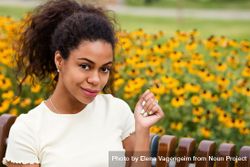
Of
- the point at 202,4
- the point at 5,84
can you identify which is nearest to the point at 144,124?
the point at 5,84

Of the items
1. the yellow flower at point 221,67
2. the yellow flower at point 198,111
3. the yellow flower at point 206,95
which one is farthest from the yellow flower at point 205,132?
the yellow flower at point 221,67

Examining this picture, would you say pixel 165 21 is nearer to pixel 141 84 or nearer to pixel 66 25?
pixel 141 84

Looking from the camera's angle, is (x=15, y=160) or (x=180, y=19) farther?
(x=180, y=19)

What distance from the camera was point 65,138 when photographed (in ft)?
8.95

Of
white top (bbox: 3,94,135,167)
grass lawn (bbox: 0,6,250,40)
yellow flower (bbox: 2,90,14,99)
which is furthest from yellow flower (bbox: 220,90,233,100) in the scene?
grass lawn (bbox: 0,6,250,40)

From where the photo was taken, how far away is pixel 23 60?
304 cm

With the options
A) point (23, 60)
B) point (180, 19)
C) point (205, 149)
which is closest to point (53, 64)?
point (23, 60)

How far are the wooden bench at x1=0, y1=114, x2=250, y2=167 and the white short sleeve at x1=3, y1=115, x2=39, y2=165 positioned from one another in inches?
20.4

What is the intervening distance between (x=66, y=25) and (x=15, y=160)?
0.50m

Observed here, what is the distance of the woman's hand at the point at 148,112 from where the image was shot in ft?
8.86

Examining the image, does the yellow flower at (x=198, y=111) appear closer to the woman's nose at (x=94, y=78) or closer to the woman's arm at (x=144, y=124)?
the woman's arm at (x=144, y=124)

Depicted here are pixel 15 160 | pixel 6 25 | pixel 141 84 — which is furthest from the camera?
pixel 6 25

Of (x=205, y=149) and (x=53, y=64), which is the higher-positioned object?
(x=53, y=64)

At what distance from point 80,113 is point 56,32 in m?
0.30
